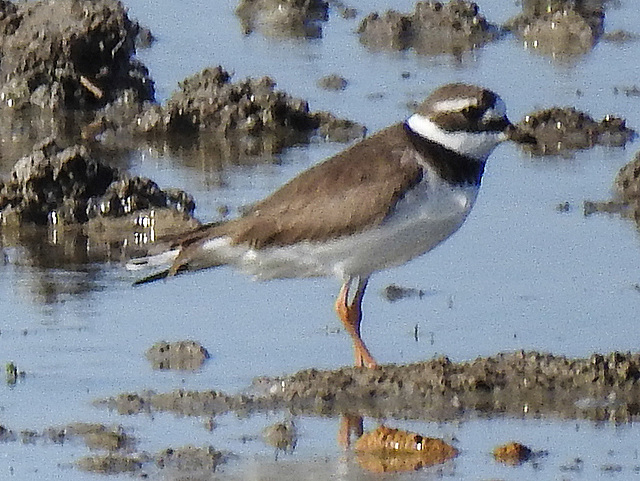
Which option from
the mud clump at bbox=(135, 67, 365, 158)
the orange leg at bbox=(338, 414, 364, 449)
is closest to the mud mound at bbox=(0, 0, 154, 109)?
the mud clump at bbox=(135, 67, 365, 158)

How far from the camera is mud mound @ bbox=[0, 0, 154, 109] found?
11891mm

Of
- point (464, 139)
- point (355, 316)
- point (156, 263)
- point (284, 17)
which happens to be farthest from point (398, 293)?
point (284, 17)

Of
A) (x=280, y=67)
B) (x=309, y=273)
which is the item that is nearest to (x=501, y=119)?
(x=309, y=273)

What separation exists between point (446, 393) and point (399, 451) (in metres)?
0.64

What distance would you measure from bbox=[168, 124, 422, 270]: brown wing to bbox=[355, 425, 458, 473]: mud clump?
1151 millimetres

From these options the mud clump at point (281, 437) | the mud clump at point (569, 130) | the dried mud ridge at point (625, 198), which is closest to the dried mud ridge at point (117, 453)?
the mud clump at point (281, 437)

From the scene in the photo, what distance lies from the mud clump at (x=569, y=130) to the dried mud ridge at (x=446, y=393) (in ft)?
12.0

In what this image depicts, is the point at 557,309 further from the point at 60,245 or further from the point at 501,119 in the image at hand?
the point at 60,245

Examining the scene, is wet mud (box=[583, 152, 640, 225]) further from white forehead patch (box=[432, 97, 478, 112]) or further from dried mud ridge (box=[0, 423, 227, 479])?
dried mud ridge (box=[0, 423, 227, 479])

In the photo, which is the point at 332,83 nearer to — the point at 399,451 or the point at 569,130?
the point at 569,130

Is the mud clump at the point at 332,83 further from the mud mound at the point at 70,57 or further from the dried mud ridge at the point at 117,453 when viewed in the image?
the dried mud ridge at the point at 117,453

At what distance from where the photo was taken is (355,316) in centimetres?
770

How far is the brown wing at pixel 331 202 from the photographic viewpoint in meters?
7.50

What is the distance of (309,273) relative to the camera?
303 inches
